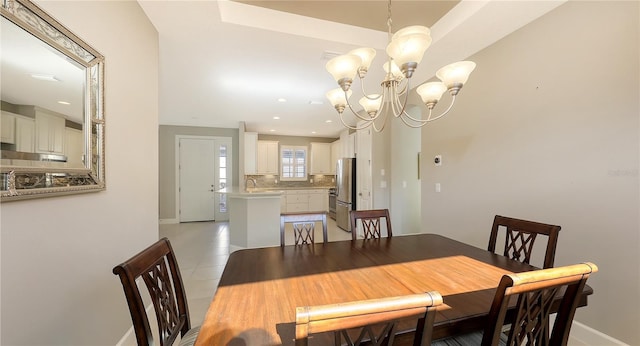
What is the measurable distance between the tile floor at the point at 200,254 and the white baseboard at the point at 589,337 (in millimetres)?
2885

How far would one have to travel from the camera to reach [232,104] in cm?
427

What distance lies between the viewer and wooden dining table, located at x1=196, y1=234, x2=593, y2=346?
84 cm

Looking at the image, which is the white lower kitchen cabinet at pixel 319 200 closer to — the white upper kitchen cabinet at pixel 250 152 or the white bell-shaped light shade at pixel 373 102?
the white upper kitchen cabinet at pixel 250 152

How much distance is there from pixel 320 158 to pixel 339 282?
6493 mm

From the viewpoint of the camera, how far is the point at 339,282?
1.15 metres

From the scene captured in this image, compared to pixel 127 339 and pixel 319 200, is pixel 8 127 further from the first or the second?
pixel 319 200

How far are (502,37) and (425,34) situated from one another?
1.64 metres

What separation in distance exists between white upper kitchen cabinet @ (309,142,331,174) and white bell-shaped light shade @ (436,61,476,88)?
6.09 metres

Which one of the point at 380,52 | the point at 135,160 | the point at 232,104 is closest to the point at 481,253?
the point at 380,52

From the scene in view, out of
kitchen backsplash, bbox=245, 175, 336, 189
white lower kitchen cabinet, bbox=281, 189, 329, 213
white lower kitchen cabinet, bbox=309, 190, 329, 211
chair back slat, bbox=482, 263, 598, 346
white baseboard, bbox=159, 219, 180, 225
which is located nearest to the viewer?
chair back slat, bbox=482, 263, 598, 346

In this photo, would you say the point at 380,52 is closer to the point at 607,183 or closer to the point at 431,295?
the point at 607,183

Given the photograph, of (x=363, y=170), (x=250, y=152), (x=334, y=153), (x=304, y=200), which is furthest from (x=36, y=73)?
(x=334, y=153)

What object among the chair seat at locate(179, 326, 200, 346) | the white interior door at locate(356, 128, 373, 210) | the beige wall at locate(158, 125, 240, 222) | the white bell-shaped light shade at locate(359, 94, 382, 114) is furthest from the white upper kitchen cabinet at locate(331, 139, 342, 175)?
the chair seat at locate(179, 326, 200, 346)

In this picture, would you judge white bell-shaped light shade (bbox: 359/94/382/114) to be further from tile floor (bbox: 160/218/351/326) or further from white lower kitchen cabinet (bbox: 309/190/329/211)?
white lower kitchen cabinet (bbox: 309/190/329/211)
